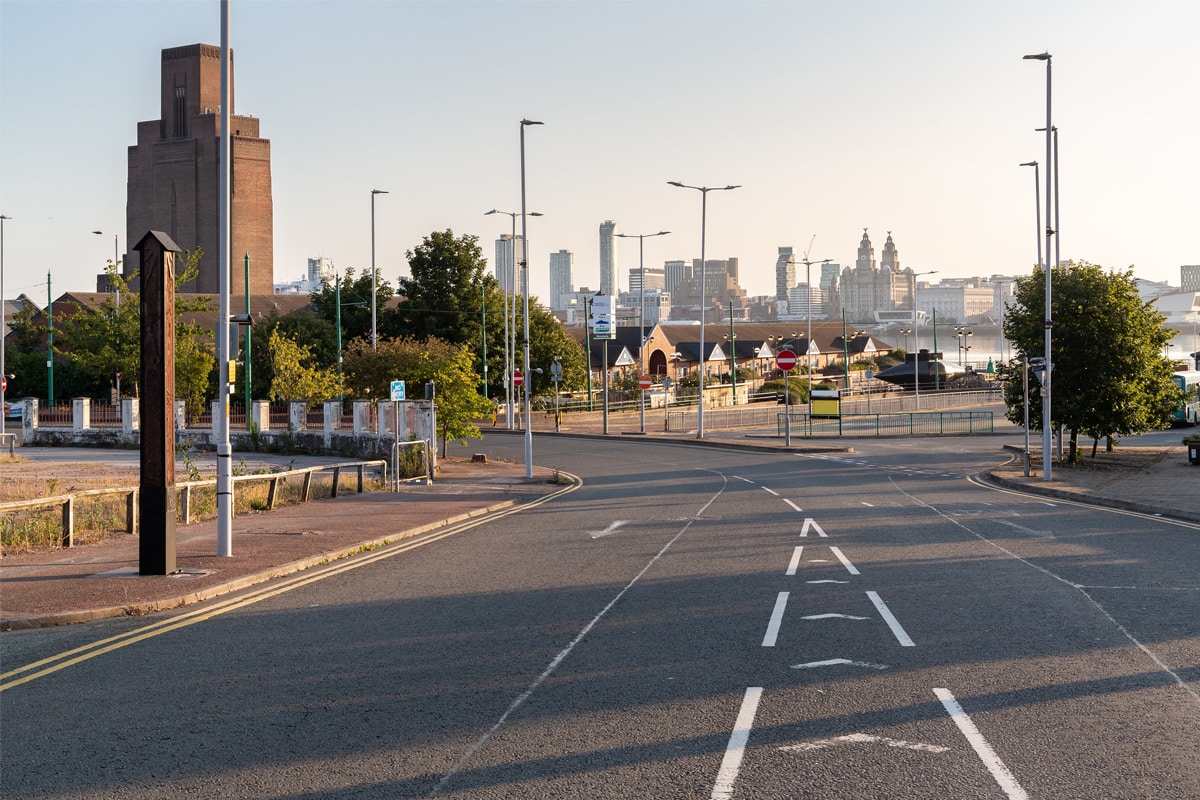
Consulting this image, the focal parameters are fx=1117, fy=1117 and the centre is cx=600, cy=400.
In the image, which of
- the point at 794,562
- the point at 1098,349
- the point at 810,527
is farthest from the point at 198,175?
the point at 794,562

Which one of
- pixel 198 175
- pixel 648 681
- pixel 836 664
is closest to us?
pixel 648 681

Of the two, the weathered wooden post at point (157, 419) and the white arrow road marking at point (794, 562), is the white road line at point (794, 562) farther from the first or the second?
the weathered wooden post at point (157, 419)

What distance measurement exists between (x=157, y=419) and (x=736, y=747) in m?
9.68

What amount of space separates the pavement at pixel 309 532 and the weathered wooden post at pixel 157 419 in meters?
0.39

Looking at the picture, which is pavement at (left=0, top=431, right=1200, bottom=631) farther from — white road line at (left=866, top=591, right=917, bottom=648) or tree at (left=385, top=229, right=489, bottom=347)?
tree at (left=385, top=229, right=489, bottom=347)

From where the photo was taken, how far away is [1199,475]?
30062 mm

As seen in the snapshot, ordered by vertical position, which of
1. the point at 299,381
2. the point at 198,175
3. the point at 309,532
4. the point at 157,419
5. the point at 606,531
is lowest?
the point at 606,531

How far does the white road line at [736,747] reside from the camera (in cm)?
636

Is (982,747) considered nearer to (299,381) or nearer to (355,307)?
(299,381)

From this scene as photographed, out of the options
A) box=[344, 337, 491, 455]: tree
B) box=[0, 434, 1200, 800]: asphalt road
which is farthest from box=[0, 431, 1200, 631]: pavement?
box=[344, 337, 491, 455]: tree

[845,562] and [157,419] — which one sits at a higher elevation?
[157,419]

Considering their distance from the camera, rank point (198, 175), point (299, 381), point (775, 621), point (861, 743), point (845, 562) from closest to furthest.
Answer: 1. point (861, 743)
2. point (775, 621)
3. point (845, 562)
4. point (299, 381)
5. point (198, 175)

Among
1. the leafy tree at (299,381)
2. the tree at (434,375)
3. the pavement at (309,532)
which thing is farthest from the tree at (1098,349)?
the leafy tree at (299,381)

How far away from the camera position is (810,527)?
19.5 m
